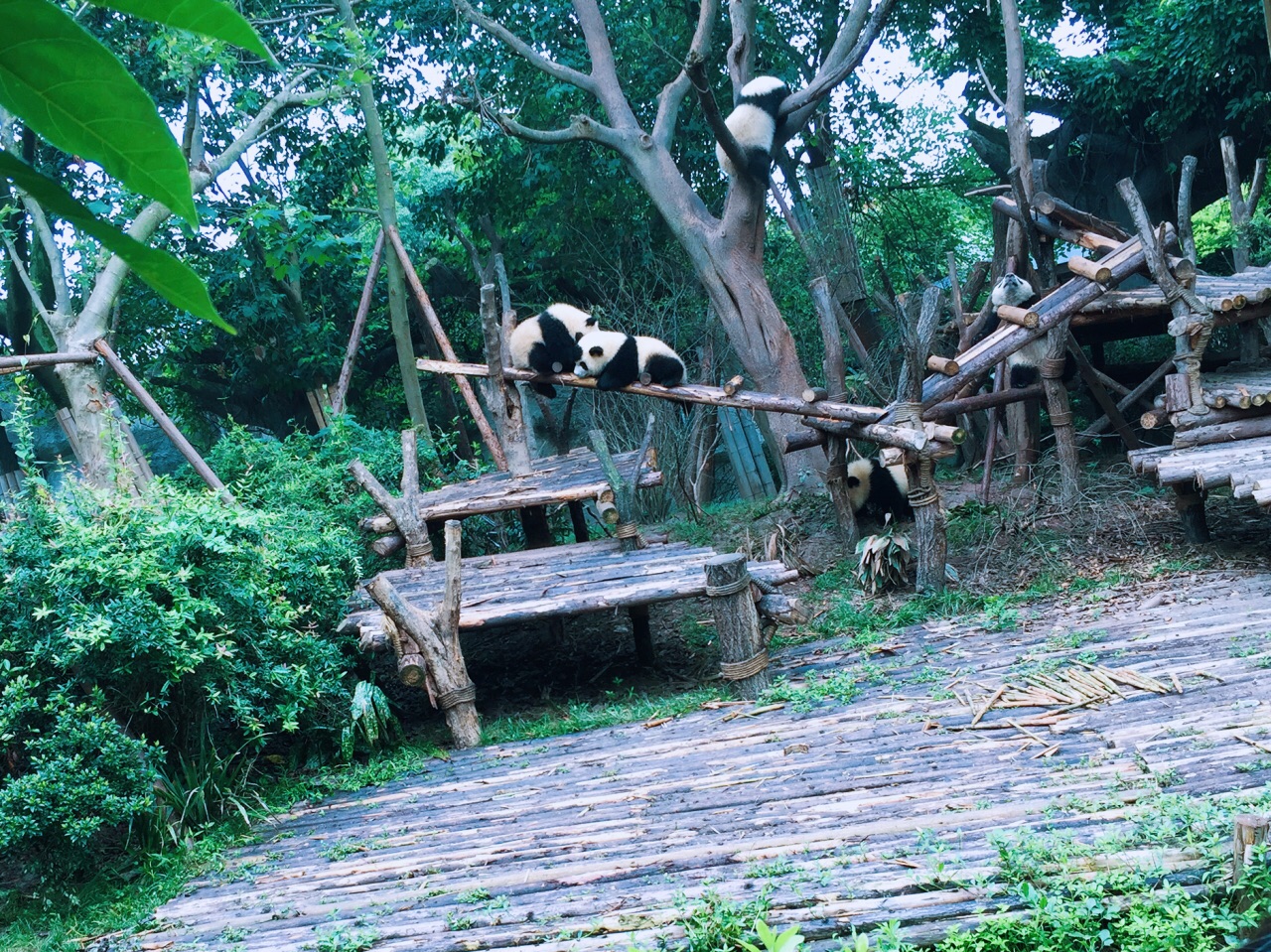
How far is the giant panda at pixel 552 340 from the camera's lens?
8391 mm

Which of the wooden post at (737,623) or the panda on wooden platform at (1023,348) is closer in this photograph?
the wooden post at (737,623)

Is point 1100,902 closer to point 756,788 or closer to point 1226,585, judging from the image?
point 756,788

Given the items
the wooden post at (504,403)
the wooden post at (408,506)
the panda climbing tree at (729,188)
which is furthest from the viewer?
the panda climbing tree at (729,188)

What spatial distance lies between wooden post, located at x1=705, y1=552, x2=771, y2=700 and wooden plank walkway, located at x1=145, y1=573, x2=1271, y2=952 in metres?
0.26

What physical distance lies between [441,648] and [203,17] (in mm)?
5648

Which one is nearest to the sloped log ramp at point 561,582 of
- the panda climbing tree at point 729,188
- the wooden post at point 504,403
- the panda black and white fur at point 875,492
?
the wooden post at point 504,403

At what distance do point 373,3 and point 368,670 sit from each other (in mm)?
8285

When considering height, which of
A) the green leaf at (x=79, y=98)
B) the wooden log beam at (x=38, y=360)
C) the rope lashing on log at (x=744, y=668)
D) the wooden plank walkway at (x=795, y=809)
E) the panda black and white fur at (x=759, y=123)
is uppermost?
the panda black and white fur at (x=759, y=123)

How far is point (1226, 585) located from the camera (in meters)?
6.18

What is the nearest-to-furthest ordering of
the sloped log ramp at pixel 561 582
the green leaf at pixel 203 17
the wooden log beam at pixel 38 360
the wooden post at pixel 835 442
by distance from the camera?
the green leaf at pixel 203 17, the sloped log ramp at pixel 561 582, the wooden log beam at pixel 38 360, the wooden post at pixel 835 442

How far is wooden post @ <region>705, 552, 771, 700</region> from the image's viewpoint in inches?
224

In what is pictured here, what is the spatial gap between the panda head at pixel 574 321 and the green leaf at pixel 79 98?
26.6ft

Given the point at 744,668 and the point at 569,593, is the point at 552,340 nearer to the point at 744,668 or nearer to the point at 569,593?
the point at 569,593

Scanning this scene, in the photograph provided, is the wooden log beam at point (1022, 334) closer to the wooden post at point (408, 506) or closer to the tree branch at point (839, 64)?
the tree branch at point (839, 64)
